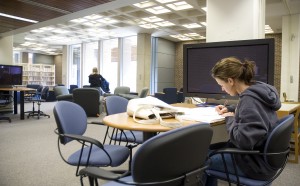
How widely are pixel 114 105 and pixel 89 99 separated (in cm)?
459

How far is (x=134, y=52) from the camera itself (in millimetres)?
Answer: 11383

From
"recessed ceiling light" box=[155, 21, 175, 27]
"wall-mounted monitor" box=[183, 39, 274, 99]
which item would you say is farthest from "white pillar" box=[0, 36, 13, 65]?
Result: "wall-mounted monitor" box=[183, 39, 274, 99]

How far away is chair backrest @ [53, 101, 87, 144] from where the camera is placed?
1767 millimetres

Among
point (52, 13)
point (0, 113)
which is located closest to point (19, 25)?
point (52, 13)

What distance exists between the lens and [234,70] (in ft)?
4.81

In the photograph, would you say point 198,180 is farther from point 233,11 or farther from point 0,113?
point 0,113

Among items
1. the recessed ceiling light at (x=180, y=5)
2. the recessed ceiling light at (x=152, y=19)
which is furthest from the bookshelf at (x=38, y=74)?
the recessed ceiling light at (x=180, y=5)

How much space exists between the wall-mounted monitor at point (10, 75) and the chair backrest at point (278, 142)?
26.5 feet

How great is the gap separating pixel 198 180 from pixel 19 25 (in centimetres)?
762

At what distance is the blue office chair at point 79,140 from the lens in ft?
5.51

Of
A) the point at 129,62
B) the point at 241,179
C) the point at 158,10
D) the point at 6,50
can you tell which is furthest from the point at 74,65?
the point at 241,179

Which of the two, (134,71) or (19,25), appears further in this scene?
(134,71)

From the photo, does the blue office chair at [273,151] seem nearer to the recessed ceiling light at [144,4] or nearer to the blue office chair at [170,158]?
the blue office chair at [170,158]

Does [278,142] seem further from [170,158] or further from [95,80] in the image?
[95,80]
